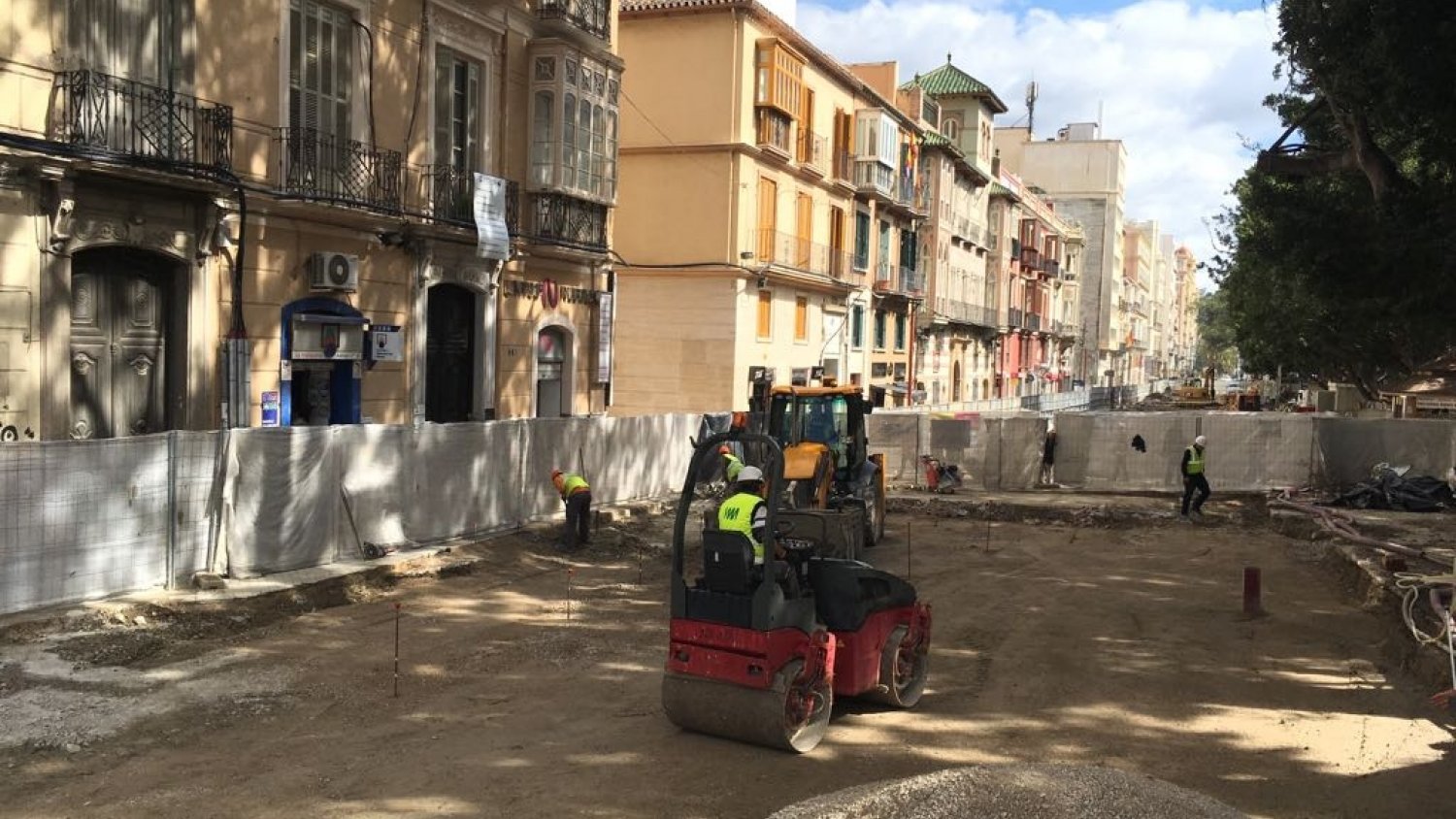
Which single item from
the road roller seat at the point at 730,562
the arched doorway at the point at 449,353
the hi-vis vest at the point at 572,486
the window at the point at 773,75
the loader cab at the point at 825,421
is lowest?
the hi-vis vest at the point at 572,486

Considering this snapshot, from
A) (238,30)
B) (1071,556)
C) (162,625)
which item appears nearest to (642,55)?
(238,30)

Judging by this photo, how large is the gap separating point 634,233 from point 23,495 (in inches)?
853

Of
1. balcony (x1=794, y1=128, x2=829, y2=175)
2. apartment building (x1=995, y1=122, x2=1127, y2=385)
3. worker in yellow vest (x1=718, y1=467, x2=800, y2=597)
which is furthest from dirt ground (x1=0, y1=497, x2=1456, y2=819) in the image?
apartment building (x1=995, y1=122, x2=1127, y2=385)

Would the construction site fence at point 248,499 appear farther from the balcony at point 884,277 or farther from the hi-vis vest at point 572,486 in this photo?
the balcony at point 884,277

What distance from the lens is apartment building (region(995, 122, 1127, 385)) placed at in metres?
93.1

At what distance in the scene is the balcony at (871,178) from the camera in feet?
123

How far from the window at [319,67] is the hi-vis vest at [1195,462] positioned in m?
16.9

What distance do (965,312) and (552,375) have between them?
32.9 m

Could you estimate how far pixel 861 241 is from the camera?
39094 millimetres

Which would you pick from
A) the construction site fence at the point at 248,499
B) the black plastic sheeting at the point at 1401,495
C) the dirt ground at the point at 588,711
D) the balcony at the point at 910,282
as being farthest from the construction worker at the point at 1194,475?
the balcony at the point at 910,282

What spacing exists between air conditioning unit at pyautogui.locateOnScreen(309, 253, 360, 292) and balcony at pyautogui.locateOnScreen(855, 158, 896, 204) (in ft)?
76.5

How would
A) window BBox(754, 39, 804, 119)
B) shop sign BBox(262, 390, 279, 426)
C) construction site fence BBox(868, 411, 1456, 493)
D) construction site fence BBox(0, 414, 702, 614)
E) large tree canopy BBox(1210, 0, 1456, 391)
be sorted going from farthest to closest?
window BBox(754, 39, 804, 119) < construction site fence BBox(868, 411, 1456, 493) < shop sign BBox(262, 390, 279, 426) < large tree canopy BBox(1210, 0, 1456, 391) < construction site fence BBox(0, 414, 702, 614)

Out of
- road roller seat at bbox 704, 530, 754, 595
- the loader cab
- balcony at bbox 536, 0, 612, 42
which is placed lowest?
road roller seat at bbox 704, 530, 754, 595

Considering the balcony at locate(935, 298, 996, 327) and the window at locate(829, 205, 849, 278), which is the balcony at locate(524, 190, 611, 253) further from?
the balcony at locate(935, 298, 996, 327)
